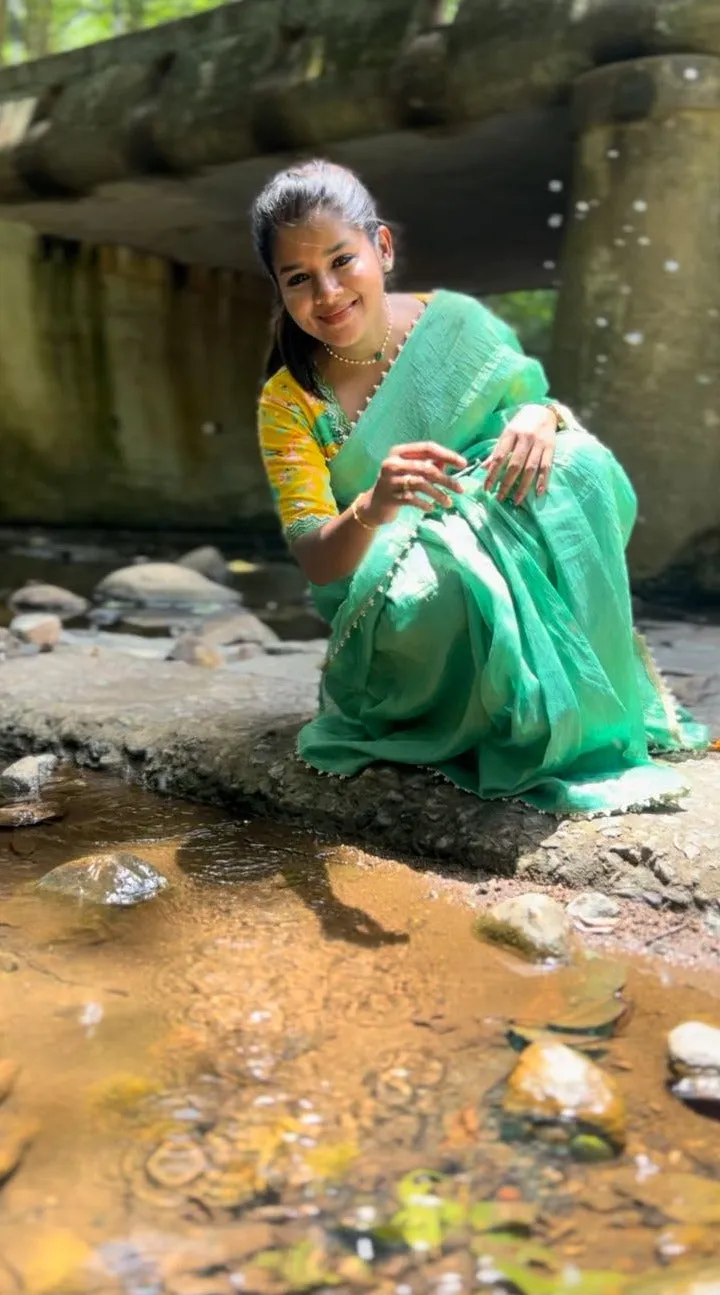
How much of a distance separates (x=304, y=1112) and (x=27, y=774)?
1237 millimetres

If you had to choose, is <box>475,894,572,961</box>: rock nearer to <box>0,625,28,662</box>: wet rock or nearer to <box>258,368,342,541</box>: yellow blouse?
<box>258,368,342,541</box>: yellow blouse

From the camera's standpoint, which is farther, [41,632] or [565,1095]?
[41,632]

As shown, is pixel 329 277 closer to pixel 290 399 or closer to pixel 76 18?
pixel 290 399

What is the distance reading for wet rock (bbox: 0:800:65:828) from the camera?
192 cm

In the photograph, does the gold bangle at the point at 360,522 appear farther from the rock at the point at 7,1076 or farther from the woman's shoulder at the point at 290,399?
the rock at the point at 7,1076

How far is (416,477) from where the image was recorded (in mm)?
1517

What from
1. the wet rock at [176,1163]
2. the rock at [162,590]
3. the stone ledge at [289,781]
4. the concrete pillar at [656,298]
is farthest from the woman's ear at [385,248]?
the rock at [162,590]

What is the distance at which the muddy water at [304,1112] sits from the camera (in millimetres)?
856

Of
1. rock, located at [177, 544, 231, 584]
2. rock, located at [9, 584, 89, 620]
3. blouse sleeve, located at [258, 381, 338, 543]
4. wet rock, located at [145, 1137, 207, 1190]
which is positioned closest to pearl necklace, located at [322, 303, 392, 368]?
blouse sleeve, located at [258, 381, 338, 543]

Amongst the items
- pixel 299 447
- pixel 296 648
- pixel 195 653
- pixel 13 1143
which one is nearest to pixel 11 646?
pixel 195 653

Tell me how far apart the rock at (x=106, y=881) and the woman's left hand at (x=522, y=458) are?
791mm

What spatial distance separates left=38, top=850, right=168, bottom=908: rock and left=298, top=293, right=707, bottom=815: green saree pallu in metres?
0.44

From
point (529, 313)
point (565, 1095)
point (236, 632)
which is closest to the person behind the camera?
point (565, 1095)

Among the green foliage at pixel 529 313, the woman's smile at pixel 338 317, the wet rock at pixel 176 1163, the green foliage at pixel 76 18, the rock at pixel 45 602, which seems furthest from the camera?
the green foliage at pixel 529 313
